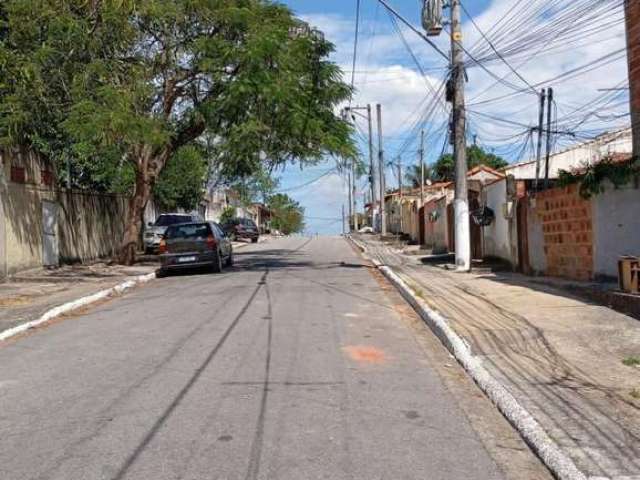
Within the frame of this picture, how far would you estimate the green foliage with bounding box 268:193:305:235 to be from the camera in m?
114

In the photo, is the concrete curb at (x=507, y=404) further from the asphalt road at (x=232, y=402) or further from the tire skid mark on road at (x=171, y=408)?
the tire skid mark on road at (x=171, y=408)

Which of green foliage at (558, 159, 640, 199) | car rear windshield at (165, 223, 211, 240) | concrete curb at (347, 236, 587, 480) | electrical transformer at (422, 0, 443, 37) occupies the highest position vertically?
electrical transformer at (422, 0, 443, 37)

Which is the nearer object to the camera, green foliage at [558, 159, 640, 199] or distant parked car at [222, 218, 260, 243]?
green foliage at [558, 159, 640, 199]

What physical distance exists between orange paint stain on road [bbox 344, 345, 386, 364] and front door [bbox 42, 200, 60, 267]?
1438 cm

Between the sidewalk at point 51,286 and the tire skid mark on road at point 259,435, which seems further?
the sidewalk at point 51,286

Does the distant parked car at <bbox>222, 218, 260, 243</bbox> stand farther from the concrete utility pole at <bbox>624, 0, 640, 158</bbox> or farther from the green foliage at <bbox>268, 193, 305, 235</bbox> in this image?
the green foliage at <bbox>268, 193, 305, 235</bbox>

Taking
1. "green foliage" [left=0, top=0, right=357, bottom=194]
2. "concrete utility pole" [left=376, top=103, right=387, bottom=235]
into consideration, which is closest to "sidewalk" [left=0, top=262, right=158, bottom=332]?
"green foliage" [left=0, top=0, right=357, bottom=194]

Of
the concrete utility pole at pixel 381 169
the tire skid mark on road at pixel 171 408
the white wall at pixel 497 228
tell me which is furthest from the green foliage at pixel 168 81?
the concrete utility pole at pixel 381 169

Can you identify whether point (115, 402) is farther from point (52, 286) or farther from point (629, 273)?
point (52, 286)

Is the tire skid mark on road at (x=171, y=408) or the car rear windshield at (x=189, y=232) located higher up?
the car rear windshield at (x=189, y=232)

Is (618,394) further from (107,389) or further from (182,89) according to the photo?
(182,89)

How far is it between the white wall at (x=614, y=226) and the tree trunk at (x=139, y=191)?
46.3 feet

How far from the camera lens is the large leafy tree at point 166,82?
16844 millimetres

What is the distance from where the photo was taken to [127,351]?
30.1 ft
